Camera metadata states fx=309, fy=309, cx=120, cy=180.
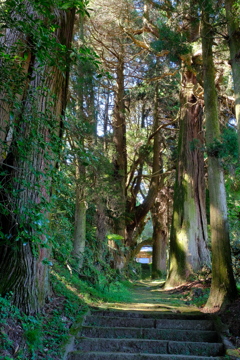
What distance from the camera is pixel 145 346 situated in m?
4.78

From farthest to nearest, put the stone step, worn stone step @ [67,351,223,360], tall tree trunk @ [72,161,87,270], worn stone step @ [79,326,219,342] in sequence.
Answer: tall tree trunk @ [72,161,87,270] < the stone step < worn stone step @ [79,326,219,342] < worn stone step @ [67,351,223,360]

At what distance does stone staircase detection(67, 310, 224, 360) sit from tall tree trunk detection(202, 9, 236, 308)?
2.49 feet

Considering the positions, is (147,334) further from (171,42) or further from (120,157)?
(120,157)

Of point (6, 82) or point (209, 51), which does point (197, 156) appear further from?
point (6, 82)

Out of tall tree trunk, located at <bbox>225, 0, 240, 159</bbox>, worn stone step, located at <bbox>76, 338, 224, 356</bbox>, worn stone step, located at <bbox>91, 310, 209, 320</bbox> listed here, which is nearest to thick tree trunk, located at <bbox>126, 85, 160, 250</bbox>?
tall tree trunk, located at <bbox>225, 0, 240, 159</bbox>

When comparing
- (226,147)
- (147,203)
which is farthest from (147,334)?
(147,203)

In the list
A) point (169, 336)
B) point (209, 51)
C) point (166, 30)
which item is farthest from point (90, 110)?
point (169, 336)

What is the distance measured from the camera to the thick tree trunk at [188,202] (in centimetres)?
1101

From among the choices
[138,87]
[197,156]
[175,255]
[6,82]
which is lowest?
[175,255]

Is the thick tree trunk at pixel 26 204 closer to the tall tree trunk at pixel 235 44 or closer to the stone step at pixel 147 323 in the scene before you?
the stone step at pixel 147 323

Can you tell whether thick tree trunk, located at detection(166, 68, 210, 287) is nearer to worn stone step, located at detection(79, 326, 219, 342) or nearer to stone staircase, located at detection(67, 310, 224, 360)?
stone staircase, located at detection(67, 310, 224, 360)

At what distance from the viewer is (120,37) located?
1381cm

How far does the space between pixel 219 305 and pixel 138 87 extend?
12063mm

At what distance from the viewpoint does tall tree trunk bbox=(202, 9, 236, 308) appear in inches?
250
